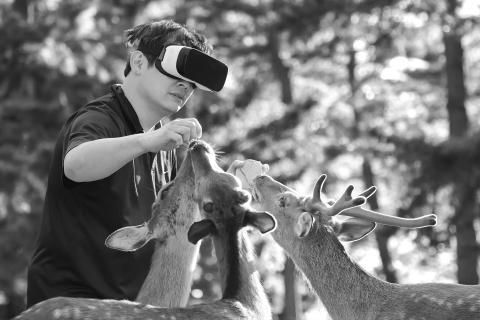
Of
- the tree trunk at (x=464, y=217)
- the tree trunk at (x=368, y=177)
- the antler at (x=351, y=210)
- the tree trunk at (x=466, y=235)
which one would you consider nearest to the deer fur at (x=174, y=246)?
the antler at (x=351, y=210)

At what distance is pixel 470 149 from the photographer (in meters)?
17.0

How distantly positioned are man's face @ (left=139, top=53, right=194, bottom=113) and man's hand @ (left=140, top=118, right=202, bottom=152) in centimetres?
57

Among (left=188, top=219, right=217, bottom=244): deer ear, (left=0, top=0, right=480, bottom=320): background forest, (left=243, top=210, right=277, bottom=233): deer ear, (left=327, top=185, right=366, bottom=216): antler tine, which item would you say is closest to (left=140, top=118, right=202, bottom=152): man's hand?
(left=188, top=219, right=217, bottom=244): deer ear

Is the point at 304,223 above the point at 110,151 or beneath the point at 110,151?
above

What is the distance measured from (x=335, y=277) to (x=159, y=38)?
2.07 meters

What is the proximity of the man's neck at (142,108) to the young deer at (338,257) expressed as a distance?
1.19 metres

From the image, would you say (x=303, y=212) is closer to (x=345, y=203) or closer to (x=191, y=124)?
(x=345, y=203)

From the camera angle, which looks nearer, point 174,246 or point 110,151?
point 110,151

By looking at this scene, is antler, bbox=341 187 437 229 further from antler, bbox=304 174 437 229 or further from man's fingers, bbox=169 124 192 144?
man's fingers, bbox=169 124 192 144

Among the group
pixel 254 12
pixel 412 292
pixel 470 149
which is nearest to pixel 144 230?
pixel 412 292

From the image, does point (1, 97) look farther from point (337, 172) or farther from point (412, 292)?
point (412, 292)

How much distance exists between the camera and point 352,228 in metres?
6.71

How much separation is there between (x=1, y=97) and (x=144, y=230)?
48.3ft

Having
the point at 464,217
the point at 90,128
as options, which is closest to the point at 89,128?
the point at 90,128
